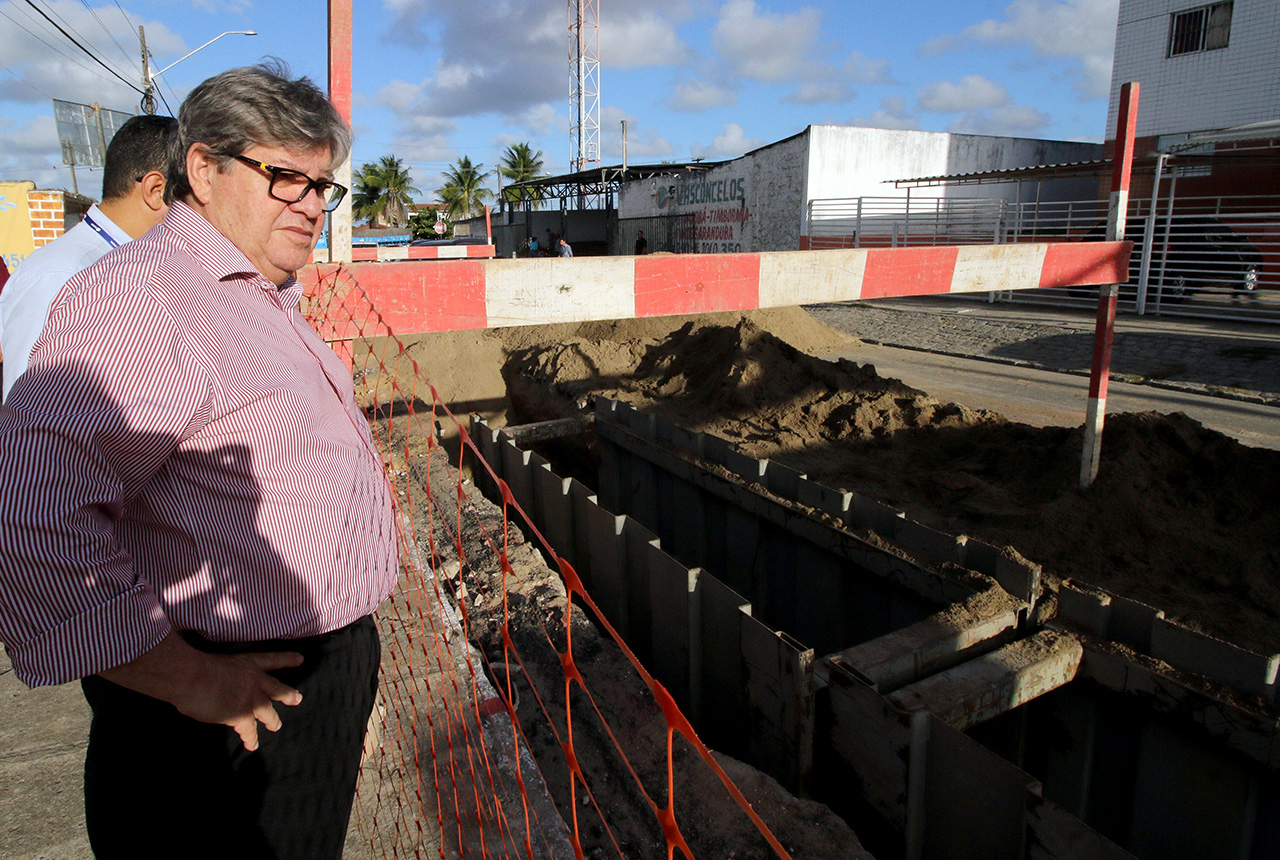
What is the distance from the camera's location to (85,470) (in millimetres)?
1036

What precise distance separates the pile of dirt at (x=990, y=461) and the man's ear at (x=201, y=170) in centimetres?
404

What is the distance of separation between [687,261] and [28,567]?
251 centimetres

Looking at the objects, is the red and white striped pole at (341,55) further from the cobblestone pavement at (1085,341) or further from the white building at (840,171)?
the white building at (840,171)

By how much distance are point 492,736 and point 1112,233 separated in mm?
4561

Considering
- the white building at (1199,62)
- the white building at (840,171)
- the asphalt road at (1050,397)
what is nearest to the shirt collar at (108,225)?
the asphalt road at (1050,397)

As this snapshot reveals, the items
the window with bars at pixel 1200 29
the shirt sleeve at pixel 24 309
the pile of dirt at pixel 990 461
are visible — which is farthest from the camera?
the window with bars at pixel 1200 29

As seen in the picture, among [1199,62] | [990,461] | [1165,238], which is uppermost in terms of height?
[1199,62]

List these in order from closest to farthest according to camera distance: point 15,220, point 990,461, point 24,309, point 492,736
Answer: point 24,309 < point 492,736 < point 990,461 < point 15,220

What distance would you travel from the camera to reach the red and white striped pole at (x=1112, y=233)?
166 inches

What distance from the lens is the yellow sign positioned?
7.05m

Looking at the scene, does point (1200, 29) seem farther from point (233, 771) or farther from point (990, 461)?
point (233, 771)

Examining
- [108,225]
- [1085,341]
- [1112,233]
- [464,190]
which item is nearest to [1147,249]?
[1085,341]

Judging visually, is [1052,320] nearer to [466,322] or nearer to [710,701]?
[710,701]

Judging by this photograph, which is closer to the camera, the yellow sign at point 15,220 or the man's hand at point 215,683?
the man's hand at point 215,683
